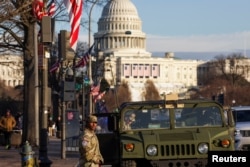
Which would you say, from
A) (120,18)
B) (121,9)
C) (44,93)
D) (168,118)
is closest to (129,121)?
(168,118)

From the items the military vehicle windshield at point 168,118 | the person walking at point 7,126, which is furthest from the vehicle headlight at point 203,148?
the person walking at point 7,126

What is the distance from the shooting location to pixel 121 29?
577 feet

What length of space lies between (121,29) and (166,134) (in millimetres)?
159200

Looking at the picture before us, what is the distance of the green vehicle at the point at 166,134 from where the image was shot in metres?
16.8

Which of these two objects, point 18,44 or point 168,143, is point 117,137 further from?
point 18,44

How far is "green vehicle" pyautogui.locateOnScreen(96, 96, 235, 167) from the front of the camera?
55.2 ft

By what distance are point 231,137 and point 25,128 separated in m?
A: 18.8

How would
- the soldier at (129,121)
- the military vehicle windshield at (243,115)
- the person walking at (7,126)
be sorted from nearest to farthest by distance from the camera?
the soldier at (129,121) < the military vehicle windshield at (243,115) < the person walking at (7,126)

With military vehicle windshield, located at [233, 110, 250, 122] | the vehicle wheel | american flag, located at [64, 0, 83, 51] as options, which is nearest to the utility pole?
the vehicle wheel

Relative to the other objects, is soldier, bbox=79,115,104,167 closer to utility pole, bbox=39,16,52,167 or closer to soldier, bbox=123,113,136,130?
soldier, bbox=123,113,136,130

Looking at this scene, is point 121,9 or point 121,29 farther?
point 121,9

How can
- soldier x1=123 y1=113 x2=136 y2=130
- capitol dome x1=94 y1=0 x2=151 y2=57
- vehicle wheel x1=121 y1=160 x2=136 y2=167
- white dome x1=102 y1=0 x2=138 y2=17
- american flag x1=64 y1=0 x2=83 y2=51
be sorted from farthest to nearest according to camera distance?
white dome x1=102 y1=0 x2=138 y2=17 < capitol dome x1=94 y1=0 x2=151 y2=57 < american flag x1=64 y1=0 x2=83 y2=51 < soldier x1=123 y1=113 x2=136 y2=130 < vehicle wheel x1=121 y1=160 x2=136 y2=167

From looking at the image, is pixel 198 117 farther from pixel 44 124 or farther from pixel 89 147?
Result: pixel 44 124

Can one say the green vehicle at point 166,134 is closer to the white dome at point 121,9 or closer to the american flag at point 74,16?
the american flag at point 74,16
